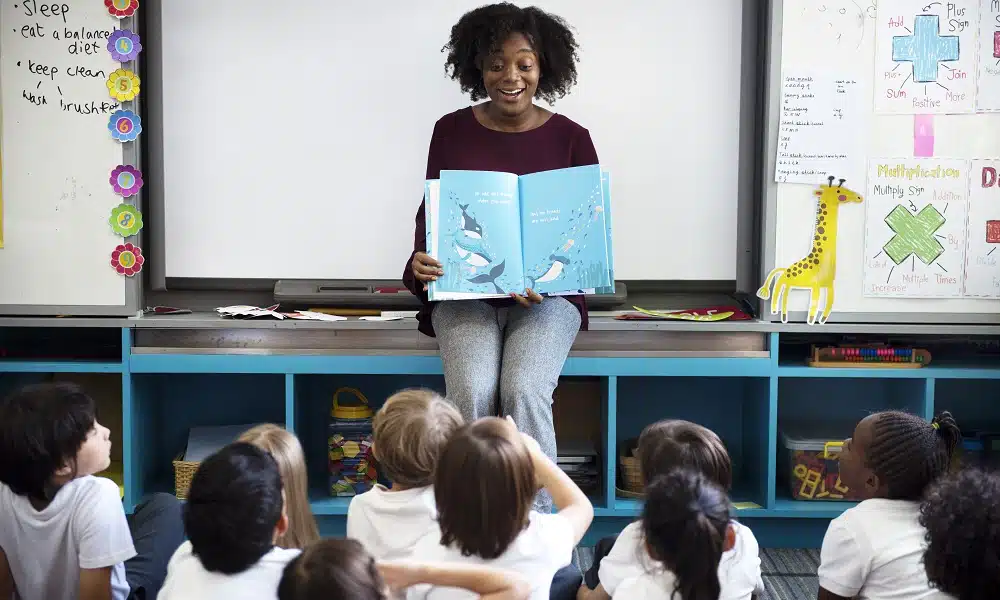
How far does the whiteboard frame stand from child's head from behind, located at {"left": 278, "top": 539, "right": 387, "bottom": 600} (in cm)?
213

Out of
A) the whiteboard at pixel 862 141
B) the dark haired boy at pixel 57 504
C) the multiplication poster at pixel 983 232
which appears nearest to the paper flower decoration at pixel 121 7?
the dark haired boy at pixel 57 504

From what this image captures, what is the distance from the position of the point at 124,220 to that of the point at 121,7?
61 centimetres

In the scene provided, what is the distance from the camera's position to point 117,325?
2863mm

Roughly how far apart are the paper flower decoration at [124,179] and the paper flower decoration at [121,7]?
1.42ft

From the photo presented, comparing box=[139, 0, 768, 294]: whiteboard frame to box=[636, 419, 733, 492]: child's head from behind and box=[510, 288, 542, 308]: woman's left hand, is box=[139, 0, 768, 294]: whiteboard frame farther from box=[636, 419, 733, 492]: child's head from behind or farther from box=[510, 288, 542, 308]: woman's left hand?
box=[636, 419, 733, 492]: child's head from behind

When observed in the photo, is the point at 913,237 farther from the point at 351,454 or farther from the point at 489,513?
the point at 489,513

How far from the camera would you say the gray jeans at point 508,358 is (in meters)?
2.30

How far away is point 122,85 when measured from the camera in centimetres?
286

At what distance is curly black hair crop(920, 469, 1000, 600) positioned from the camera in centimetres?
136

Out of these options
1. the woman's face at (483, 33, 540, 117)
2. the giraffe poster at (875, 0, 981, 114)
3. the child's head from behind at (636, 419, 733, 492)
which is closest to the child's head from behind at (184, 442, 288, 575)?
the child's head from behind at (636, 419, 733, 492)

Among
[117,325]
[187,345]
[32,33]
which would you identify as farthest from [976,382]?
[32,33]

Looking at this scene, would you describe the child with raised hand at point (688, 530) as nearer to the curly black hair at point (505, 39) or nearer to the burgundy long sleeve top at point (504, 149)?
the burgundy long sleeve top at point (504, 149)

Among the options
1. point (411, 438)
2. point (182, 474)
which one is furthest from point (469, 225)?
point (182, 474)

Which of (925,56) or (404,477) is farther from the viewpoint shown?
(925,56)
